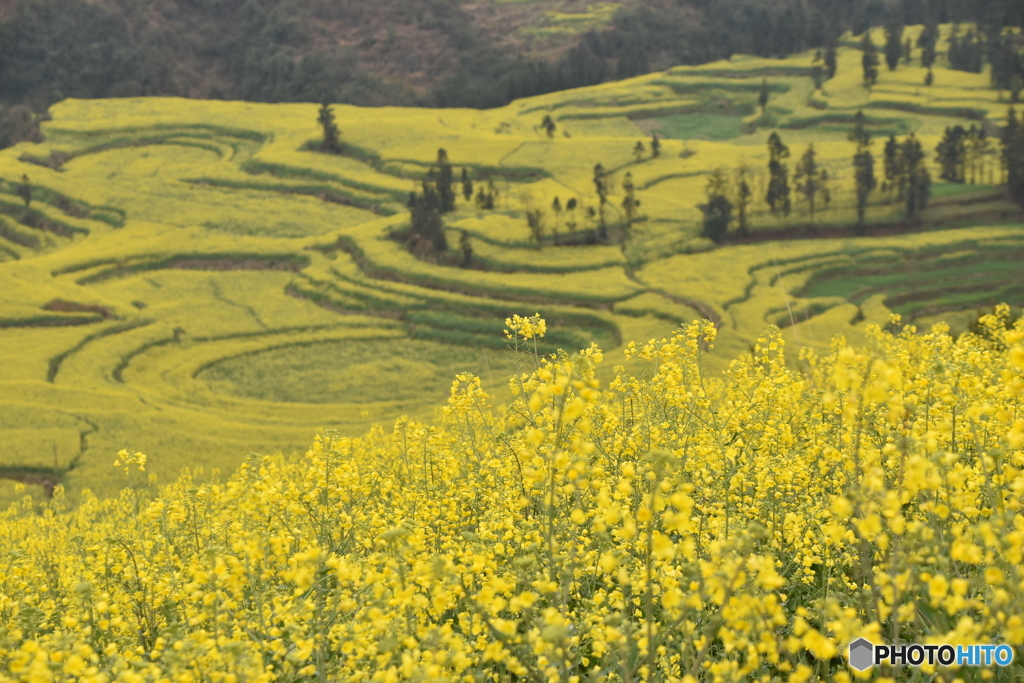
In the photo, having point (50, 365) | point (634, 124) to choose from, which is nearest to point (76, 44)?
point (634, 124)

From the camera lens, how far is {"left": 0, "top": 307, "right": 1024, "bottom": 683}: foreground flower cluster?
3.60m

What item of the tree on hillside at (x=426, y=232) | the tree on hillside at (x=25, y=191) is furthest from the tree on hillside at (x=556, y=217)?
the tree on hillside at (x=25, y=191)

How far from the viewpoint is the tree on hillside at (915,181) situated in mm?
57281

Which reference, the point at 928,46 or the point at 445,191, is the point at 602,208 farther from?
the point at 928,46

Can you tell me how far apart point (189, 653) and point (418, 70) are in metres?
145

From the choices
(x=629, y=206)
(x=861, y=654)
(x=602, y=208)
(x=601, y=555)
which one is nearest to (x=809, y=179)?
(x=629, y=206)

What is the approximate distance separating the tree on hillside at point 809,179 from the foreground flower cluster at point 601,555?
53618 mm

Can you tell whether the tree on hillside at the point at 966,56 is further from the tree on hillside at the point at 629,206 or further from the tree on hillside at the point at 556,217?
the tree on hillside at the point at 556,217

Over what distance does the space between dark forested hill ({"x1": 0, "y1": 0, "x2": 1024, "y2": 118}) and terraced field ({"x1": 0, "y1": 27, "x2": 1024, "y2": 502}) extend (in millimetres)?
35093

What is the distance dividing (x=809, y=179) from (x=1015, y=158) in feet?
56.5

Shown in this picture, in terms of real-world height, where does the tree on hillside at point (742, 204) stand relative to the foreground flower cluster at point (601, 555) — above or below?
below

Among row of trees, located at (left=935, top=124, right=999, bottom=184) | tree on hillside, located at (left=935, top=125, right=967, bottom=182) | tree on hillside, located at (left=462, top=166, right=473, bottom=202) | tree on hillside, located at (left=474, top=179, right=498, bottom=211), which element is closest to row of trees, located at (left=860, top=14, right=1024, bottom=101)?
row of trees, located at (left=935, top=124, right=999, bottom=184)

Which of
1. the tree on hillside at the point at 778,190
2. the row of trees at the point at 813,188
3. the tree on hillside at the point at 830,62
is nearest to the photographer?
the row of trees at the point at 813,188

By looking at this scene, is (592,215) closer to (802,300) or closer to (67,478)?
(802,300)
